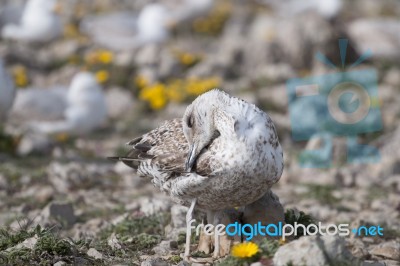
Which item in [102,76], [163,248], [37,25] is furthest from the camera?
[37,25]

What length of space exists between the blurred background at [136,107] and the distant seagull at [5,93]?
19mm

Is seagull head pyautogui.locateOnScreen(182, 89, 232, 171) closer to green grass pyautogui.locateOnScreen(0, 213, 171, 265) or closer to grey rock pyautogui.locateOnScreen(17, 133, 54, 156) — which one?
green grass pyautogui.locateOnScreen(0, 213, 171, 265)

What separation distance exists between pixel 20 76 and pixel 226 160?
10.0 m

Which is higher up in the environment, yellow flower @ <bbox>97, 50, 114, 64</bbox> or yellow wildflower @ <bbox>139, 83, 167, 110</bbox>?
yellow flower @ <bbox>97, 50, 114, 64</bbox>

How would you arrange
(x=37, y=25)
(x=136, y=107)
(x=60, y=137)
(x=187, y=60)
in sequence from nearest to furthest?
(x=60, y=137) → (x=136, y=107) → (x=187, y=60) → (x=37, y=25)

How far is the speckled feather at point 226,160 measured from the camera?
19.5 feet

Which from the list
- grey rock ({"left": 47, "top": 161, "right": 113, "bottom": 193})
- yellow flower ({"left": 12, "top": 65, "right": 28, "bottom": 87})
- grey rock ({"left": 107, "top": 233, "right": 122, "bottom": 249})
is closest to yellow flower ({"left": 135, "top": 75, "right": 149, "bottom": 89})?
yellow flower ({"left": 12, "top": 65, "right": 28, "bottom": 87})

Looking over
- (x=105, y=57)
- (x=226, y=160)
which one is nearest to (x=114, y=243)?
(x=226, y=160)

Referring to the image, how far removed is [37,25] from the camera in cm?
1681

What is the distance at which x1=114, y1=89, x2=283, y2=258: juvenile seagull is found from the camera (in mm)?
5953

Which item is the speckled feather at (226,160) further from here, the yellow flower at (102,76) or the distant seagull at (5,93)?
the yellow flower at (102,76)

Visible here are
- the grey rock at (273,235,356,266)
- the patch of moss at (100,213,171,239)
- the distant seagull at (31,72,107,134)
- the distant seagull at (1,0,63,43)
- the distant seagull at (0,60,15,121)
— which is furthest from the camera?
the distant seagull at (1,0,63,43)

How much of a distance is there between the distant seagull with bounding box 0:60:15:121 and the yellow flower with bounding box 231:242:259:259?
6740 mm

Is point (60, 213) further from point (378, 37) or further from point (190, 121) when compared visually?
point (378, 37)
